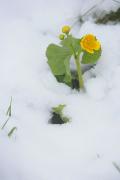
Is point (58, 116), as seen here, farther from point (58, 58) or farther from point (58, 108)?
point (58, 58)

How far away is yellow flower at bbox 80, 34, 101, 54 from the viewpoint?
67.7 inches

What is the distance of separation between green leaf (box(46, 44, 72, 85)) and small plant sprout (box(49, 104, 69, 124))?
0.14 metres

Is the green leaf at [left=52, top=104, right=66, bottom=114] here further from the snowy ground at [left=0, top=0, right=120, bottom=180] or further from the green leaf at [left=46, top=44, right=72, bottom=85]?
the green leaf at [left=46, top=44, right=72, bottom=85]

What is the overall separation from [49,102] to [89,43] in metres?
0.30

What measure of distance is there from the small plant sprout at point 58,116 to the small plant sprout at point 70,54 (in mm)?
142

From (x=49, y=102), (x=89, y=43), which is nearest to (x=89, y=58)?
(x=89, y=43)

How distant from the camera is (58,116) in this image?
69.1 inches

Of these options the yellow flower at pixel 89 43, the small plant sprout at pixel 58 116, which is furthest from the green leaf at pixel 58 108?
the yellow flower at pixel 89 43

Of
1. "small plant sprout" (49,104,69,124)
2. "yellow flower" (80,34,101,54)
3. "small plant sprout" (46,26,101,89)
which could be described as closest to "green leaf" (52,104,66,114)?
"small plant sprout" (49,104,69,124)

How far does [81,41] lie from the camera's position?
172 centimetres

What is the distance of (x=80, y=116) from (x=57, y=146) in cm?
18

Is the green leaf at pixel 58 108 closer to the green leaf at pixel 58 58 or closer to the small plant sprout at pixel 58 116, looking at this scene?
the small plant sprout at pixel 58 116

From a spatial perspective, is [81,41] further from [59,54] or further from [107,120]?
[107,120]

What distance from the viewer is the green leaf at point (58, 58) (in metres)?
1.77
